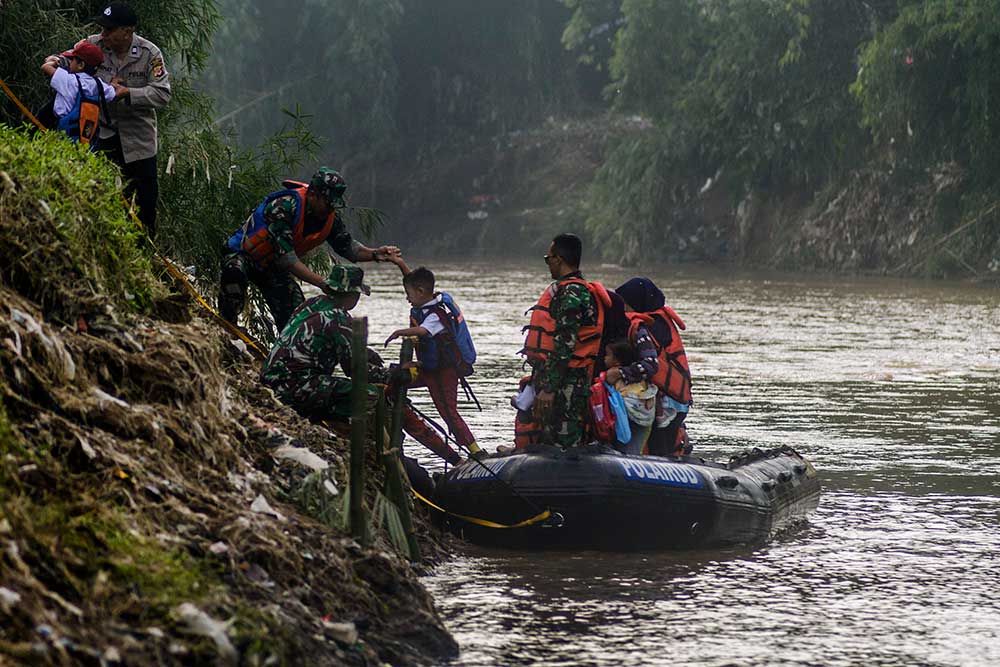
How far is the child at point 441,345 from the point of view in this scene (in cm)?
1102

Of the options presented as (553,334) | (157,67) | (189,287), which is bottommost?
(553,334)

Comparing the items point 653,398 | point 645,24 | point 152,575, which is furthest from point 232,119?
point 152,575

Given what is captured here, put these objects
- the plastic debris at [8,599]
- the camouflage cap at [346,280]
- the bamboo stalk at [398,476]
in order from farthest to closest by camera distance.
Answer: the camouflage cap at [346,280]
the bamboo stalk at [398,476]
the plastic debris at [8,599]

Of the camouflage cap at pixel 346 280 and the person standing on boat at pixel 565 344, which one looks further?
the person standing on boat at pixel 565 344

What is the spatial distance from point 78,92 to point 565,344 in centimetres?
327

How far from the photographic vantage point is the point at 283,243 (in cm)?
1028

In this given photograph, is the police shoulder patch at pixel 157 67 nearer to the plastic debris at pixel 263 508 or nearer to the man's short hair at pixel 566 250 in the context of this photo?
the man's short hair at pixel 566 250

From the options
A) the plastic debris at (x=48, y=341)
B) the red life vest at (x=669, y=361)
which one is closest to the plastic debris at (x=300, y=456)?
the plastic debris at (x=48, y=341)

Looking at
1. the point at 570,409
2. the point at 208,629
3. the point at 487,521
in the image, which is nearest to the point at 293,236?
the point at 570,409

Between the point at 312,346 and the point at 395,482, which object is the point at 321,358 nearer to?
the point at 312,346

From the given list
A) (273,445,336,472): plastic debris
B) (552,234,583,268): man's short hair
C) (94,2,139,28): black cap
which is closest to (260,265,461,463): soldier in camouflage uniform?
(273,445,336,472): plastic debris

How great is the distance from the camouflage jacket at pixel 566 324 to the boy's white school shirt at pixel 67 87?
305cm

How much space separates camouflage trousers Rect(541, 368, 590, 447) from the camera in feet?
32.9

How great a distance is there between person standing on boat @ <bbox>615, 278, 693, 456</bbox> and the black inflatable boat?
2.51 feet
